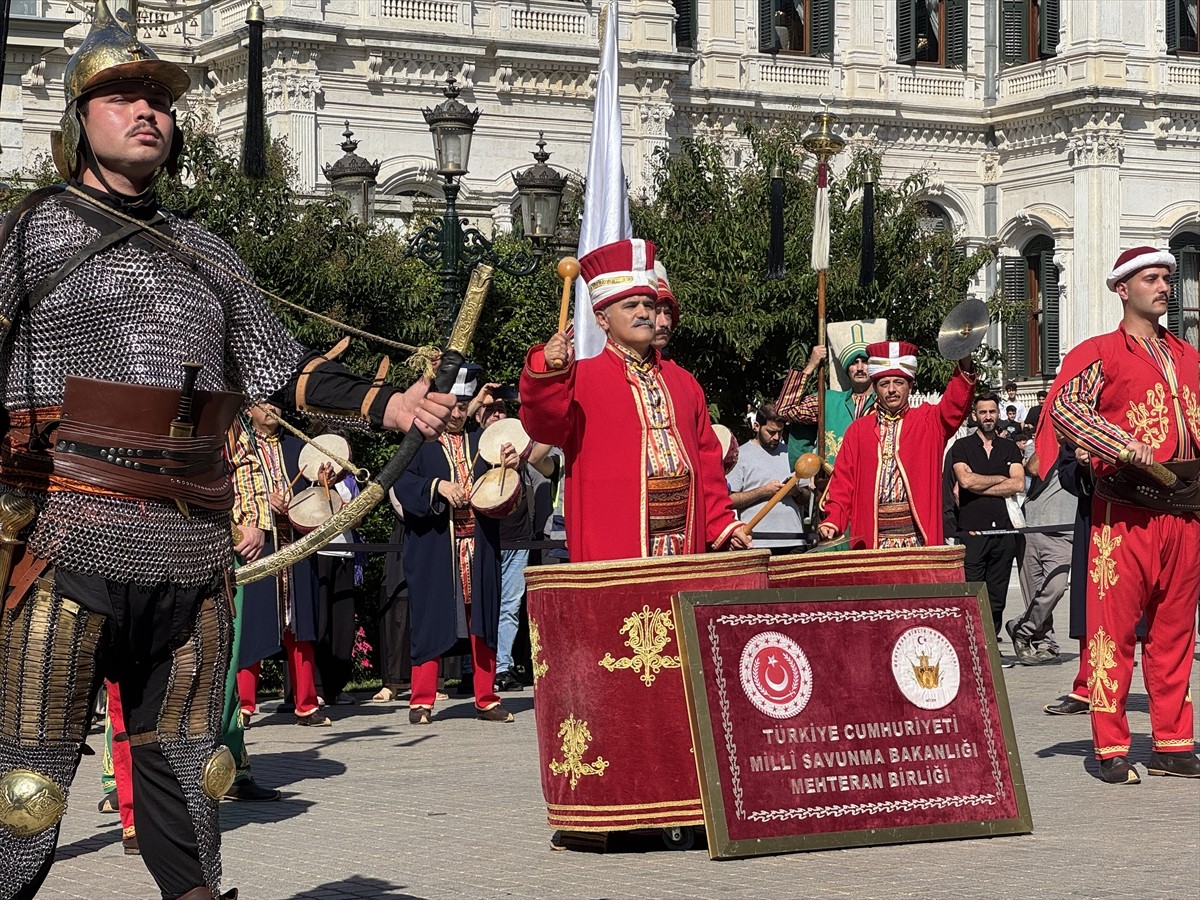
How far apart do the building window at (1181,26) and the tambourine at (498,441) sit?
3386 centimetres

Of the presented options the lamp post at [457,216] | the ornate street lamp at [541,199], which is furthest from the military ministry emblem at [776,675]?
the ornate street lamp at [541,199]

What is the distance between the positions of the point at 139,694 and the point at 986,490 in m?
11.4

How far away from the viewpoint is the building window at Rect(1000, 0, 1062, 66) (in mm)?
44094

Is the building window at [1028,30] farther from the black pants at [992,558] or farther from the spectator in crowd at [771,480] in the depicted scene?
the spectator in crowd at [771,480]

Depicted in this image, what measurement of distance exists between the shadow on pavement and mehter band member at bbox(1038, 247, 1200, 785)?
3.53 meters

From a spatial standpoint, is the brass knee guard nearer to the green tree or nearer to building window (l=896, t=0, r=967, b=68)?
the green tree

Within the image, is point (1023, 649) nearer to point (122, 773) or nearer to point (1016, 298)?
point (122, 773)

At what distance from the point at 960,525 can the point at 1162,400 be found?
6.97 metres

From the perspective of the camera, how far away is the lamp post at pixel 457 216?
51.5ft

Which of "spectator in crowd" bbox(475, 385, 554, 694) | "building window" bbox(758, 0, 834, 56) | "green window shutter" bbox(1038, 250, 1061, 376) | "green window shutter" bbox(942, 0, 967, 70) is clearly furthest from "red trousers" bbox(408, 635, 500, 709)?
"green window shutter" bbox(942, 0, 967, 70)

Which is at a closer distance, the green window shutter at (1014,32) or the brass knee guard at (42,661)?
the brass knee guard at (42,661)

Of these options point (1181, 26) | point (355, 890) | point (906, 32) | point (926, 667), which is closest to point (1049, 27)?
point (1181, 26)

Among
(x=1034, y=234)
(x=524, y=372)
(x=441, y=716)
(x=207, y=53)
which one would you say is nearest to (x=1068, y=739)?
(x=441, y=716)

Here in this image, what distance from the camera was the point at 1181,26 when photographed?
44125 mm
